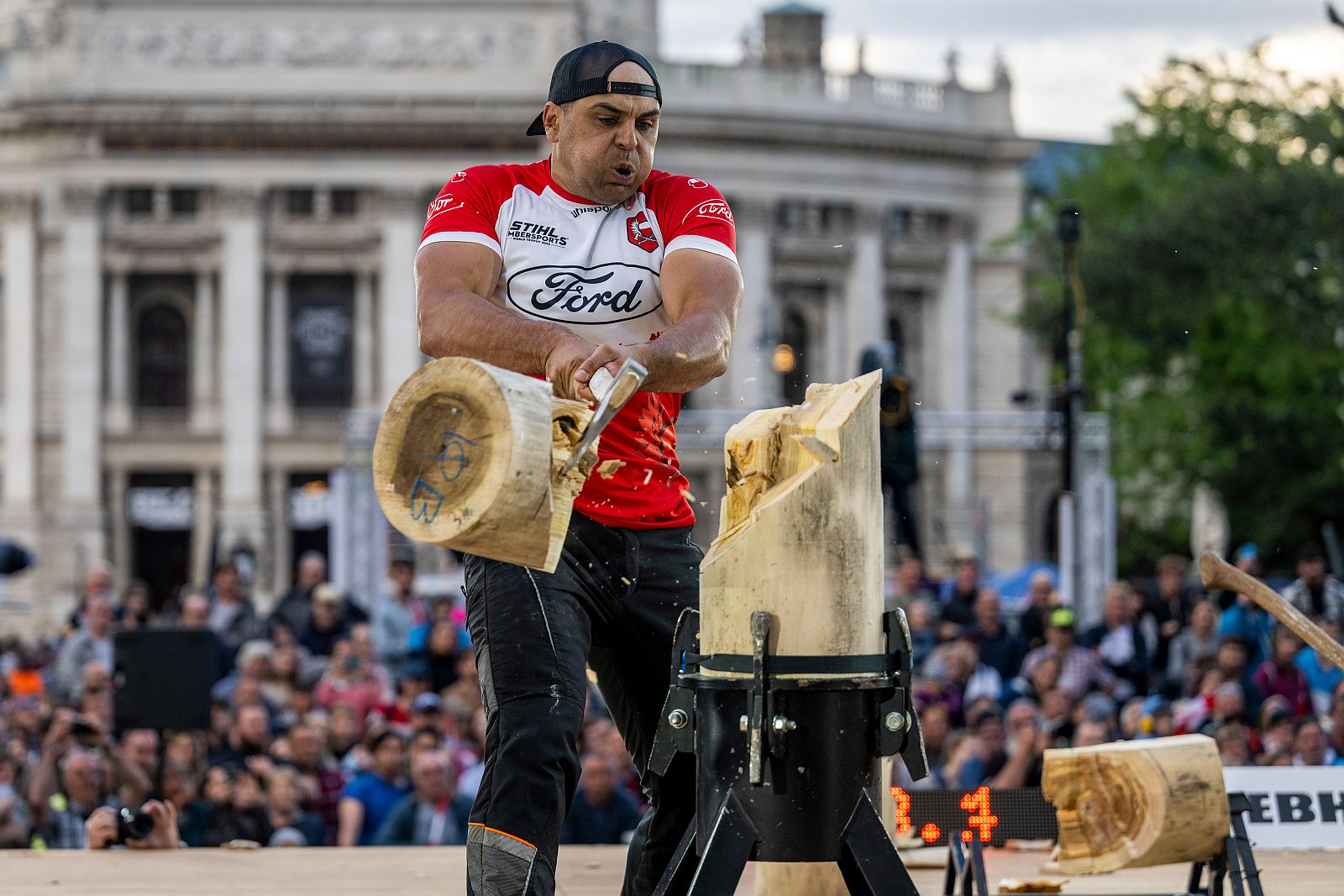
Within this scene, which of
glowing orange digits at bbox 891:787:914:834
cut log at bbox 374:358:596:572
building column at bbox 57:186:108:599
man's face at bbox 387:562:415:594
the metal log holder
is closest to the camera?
cut log at bbox 374:358:596:572

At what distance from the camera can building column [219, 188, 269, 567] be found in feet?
175

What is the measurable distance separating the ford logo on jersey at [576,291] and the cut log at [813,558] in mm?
622

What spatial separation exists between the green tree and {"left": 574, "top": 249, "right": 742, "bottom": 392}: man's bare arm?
20.8 meters

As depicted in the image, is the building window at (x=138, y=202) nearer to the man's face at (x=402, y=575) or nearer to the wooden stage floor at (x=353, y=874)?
the man's face at (x=402, y=575)

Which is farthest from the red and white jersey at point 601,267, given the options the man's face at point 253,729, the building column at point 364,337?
the building column at point 364,337

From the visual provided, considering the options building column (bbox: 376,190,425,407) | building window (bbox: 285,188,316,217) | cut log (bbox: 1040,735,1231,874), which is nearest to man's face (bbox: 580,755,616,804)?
cut log (bbox: 1040,735,1231,874)

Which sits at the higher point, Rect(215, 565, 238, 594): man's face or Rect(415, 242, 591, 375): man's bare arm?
Rect(415, 242, 591, 375): man's bare arm

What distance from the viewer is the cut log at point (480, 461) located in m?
4.24

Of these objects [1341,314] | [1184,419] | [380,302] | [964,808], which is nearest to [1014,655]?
[964,808]

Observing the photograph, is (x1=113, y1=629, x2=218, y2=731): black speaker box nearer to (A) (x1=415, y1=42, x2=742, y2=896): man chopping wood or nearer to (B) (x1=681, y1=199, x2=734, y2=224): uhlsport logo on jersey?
(A) (x1=415, y1=42, x2=742, y2=896): man chopping wood

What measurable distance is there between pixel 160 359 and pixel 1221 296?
3187 centimetres

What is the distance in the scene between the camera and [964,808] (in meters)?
6.13

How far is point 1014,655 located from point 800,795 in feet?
37.5

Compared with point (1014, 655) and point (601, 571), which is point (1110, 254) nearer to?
point (1014, 655)
